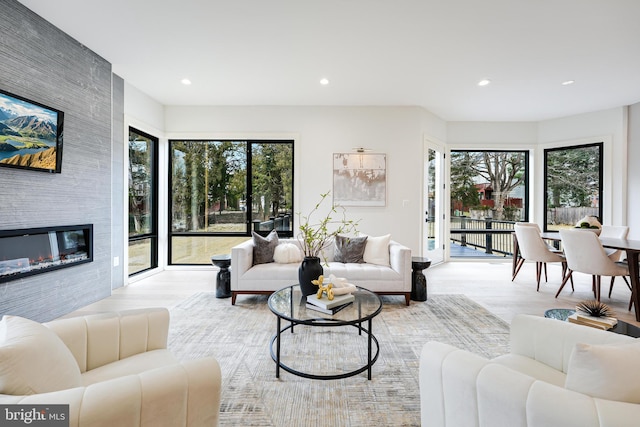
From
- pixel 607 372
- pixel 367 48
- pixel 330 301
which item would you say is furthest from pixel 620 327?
pixel 367 48

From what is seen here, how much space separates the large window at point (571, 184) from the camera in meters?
5.32

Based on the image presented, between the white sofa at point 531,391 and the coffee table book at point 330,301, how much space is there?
2.97ft

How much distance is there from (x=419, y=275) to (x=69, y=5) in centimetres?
439

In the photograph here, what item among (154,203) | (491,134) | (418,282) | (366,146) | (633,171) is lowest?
(418,282)

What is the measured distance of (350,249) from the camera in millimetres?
3736

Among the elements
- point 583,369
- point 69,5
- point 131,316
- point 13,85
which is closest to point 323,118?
point 69,5

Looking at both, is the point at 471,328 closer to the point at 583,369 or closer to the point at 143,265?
the point at 583,369

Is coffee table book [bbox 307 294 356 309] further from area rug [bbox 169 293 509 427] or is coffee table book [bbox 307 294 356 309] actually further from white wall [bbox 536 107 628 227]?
white wall [bbox 536 107 628 227]

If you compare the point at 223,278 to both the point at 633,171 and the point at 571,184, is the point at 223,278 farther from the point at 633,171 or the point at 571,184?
the point at 633,171

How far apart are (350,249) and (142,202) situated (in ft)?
11.3

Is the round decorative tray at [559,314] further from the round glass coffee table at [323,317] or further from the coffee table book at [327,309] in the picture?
the coffee table book at [327,309]

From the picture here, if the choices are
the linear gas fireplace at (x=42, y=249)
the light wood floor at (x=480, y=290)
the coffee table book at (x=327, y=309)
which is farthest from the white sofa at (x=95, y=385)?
the light wood floor at (x=480, y=290)

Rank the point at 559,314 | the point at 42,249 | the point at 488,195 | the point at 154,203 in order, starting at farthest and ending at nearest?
1. the point at 488,195
2. the point at 154,203
3. the point at 42,249
4. the point at 559,314

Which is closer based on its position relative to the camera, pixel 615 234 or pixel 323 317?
pixel 323 317
